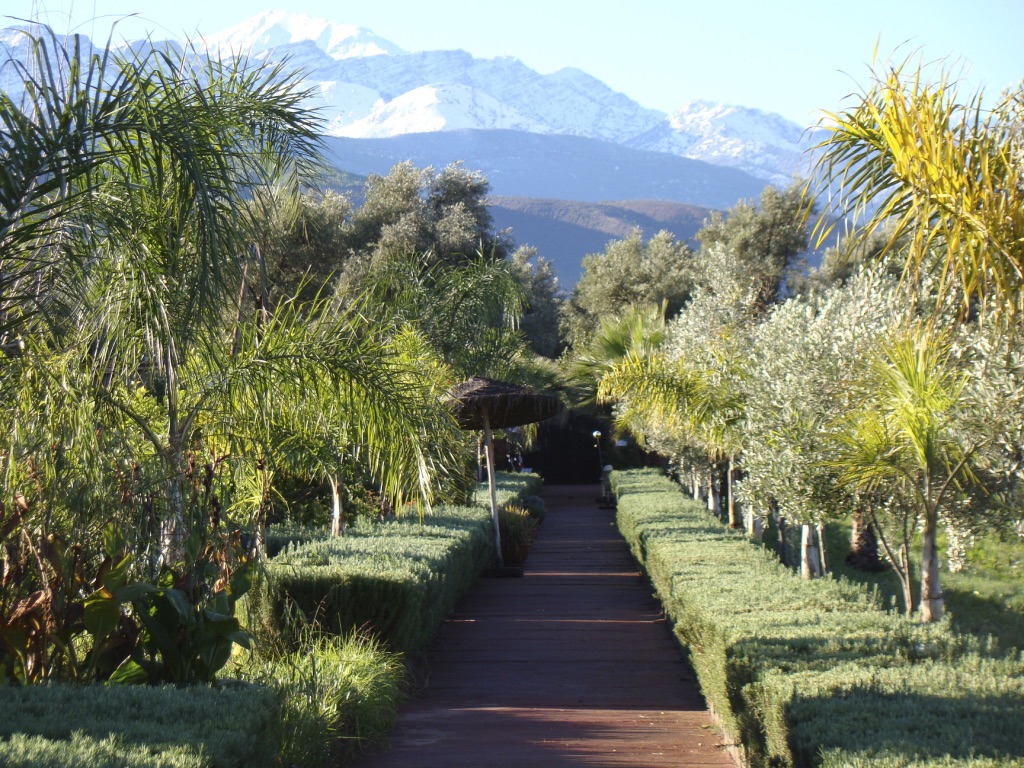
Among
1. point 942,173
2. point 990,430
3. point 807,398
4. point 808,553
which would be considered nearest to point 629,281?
point 808,553

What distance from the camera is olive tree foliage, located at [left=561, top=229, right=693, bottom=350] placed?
3241cm

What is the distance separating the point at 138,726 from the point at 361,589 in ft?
11.6

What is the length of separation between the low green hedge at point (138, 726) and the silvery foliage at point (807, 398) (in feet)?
16.8

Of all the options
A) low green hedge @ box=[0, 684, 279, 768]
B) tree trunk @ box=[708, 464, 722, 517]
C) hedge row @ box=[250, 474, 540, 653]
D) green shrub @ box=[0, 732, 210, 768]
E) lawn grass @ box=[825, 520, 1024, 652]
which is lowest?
lawn grass @ box=[825, 520, 1024, 652]

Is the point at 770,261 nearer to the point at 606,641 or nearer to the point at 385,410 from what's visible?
the point at 606,641

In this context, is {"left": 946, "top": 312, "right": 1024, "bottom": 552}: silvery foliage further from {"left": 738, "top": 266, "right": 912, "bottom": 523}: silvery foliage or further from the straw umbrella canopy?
the straw umbrella canopy

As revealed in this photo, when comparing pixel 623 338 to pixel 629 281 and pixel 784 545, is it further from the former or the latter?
pixel 629 281

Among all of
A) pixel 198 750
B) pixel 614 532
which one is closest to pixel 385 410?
pixel 198 750

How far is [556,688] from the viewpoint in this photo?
7367 millimetres

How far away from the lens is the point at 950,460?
7.09 meters

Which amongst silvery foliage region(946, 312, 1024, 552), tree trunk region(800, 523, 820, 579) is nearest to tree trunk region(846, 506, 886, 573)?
tree trunk region(800, 523, 820, 579)

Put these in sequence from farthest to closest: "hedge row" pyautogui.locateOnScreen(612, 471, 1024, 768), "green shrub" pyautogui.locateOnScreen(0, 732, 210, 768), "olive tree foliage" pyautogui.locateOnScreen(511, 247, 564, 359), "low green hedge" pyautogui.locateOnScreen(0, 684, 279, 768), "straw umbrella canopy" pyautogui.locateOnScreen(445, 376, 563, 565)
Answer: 1. "olive tree foliage" pyautogui.locateOnScreen(511, 247, 564, 359)
2. "straw umbrella canopy" pyautogui.locateOnScreen(445, 376, 563, 565)
3. "hedge row" pyautogui.locateOnScreen(612, 471, 1024, 768)
4. "low green hedge" pyautogui.locateOnScreen(0, 684, 279, 768)
5. "green shrub" pyautogui.locateOnScreen(0, 732, 210, 768)

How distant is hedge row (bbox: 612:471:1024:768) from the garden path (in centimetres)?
39

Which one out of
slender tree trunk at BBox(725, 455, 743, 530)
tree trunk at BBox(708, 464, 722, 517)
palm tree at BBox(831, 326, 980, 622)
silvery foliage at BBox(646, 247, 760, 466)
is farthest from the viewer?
tree trunk at BBox(708, 464, 722, 517)
